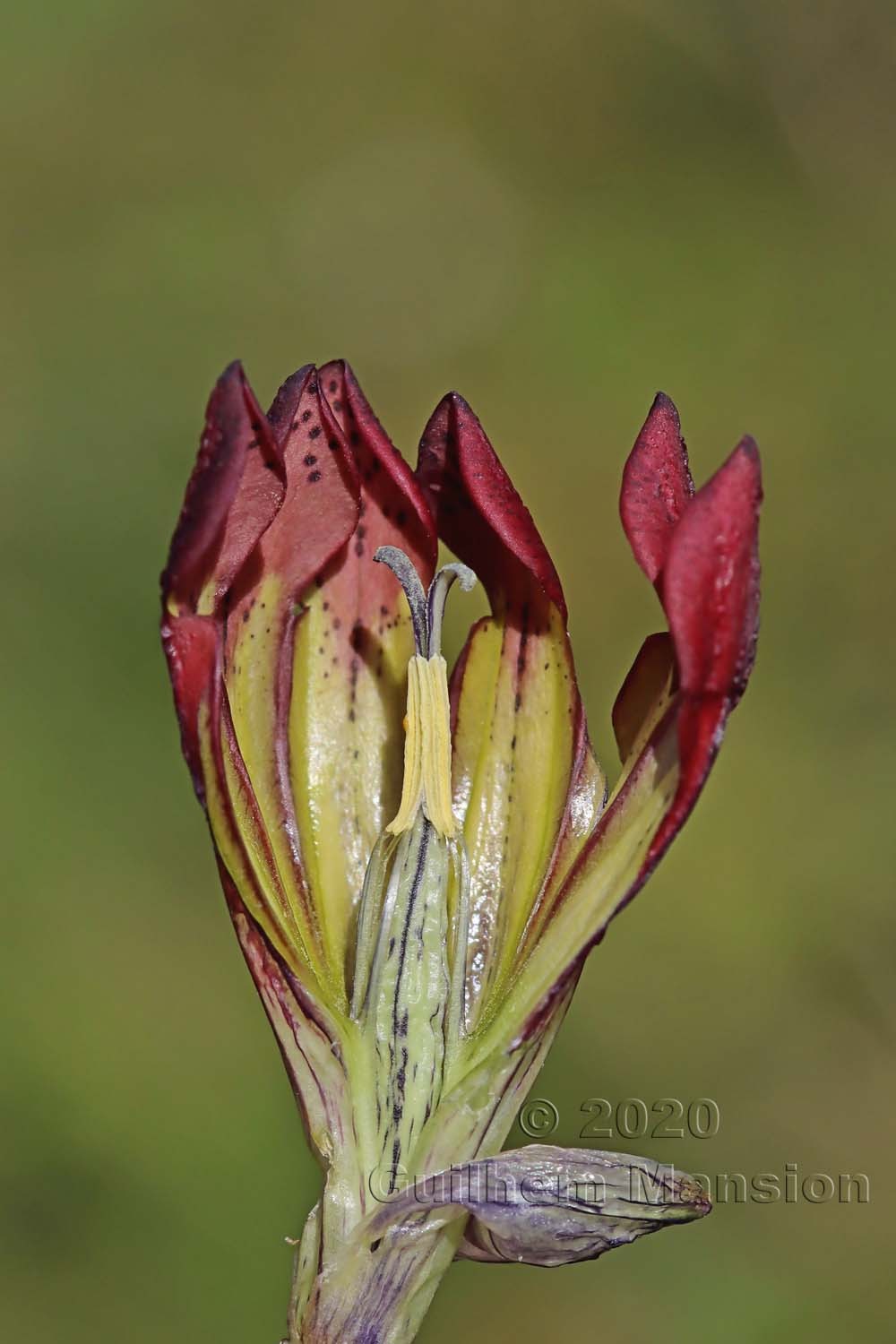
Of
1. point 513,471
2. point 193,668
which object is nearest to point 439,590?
point 193,668

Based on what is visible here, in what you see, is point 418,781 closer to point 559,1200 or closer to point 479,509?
point 479,509

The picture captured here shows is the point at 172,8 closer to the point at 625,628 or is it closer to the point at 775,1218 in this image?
the point at 625,628

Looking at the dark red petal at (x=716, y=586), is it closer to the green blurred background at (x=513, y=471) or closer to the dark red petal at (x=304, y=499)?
the dark red petal at (x=304, y=499)

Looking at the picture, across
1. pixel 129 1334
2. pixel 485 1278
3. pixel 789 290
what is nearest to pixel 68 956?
pixel 129 1334

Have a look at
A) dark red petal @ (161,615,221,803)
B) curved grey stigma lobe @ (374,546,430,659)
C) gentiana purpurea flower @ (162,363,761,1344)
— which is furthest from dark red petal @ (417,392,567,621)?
dark red petal @ (161,615,221,803)

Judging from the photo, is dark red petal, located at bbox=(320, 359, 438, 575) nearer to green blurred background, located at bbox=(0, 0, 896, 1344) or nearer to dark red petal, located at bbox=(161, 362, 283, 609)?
dark red petal, located at bbox=(161, 362, 283, 609)

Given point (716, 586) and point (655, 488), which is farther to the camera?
point (655, 488)

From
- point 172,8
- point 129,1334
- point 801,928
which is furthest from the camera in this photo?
point 172,8
